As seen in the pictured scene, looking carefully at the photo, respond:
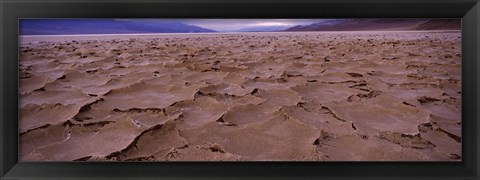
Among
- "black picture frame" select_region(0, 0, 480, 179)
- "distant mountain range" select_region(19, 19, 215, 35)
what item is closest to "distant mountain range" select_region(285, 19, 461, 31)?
"black picture frame" select_region(0, 0, 480, 179)

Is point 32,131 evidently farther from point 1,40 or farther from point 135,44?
point 135,44

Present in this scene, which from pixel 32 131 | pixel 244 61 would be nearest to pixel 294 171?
pixel 244 61

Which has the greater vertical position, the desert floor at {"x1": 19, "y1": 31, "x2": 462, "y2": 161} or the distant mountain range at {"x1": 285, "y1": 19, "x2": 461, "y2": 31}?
the distant mountain range at {"x1": 285, "y1": 19, "x2": 461, "y2": 31}

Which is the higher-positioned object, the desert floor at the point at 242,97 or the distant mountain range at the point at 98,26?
the distant mountain range at the point at 98,26

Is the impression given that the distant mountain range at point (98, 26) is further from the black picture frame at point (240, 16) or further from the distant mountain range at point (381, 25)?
the distant mountain range at point (381, 25)

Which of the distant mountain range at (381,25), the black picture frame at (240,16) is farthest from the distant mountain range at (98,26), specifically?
the distant mountain range at (381,25)

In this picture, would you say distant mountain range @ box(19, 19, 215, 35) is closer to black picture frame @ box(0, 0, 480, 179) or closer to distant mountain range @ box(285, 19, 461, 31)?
black picture frame @ box(0, 0, 480, 179)
